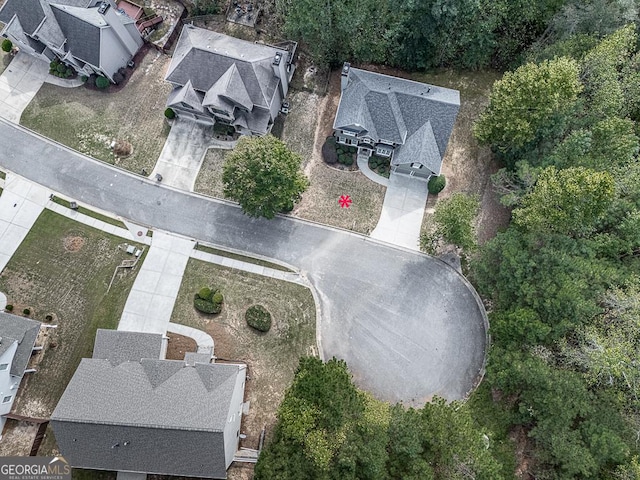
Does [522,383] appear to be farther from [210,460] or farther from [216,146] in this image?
[216,146]

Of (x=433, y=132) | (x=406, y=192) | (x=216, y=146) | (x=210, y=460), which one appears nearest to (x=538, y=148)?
(x=433, y=132)

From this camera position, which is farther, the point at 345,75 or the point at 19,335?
the point at 345,75

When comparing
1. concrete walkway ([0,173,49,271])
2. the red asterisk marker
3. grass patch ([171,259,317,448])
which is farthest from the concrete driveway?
the red asterisk marker

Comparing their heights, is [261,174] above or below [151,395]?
above

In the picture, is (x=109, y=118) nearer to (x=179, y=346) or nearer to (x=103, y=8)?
(x=103, y=8)

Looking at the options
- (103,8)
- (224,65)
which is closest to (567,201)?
(224,65)

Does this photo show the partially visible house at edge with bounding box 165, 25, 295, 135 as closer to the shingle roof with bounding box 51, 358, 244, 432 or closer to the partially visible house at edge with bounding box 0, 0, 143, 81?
the partially visible house at edge with bounding box 0, 0, 143, 81

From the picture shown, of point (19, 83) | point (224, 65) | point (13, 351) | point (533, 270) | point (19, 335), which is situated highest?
point (224, 65)

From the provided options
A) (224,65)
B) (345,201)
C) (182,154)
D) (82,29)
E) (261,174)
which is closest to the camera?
(261,174)
